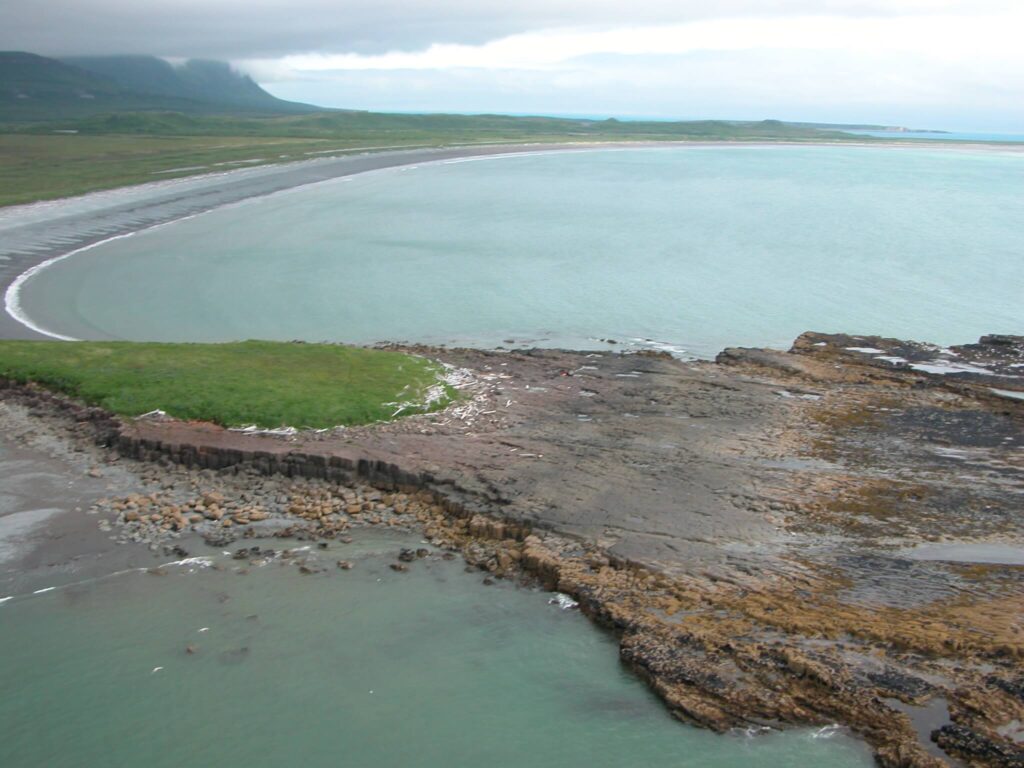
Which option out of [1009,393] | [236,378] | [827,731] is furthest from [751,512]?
[236,378]

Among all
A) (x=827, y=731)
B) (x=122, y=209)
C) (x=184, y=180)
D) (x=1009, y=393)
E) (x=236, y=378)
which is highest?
(x=236, y=378)

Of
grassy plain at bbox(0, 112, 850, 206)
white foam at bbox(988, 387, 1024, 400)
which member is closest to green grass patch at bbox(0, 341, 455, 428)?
white foam at bbox(988, 387, 1024, 400)

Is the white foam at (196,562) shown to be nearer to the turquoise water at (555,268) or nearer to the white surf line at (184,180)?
the white surf line at (184,180)

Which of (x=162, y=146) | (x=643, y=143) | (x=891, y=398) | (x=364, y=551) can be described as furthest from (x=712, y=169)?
(x=364, y=551)

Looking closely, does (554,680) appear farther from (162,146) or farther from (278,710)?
(162,146)

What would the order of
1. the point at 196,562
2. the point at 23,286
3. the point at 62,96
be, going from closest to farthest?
the point at 196,562 < the point at 23,286 < the point at 62,96

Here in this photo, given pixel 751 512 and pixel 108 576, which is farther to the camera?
pixel 751 512

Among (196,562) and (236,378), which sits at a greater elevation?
(236,378)

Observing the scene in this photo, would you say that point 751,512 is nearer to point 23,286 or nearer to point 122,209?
point 23,286
